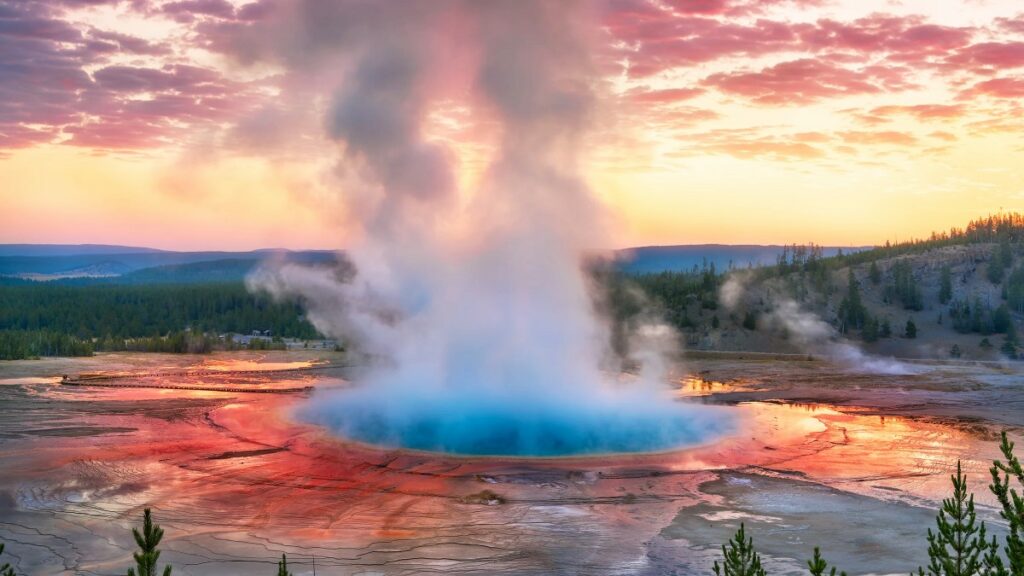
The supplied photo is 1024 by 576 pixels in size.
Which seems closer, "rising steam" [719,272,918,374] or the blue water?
the blue water

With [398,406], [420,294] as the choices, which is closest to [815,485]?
[398,406]

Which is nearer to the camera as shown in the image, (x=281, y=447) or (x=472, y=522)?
(x=472, y=522)

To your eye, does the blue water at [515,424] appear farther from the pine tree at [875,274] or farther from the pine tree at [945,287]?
the pine tree at [875,274]

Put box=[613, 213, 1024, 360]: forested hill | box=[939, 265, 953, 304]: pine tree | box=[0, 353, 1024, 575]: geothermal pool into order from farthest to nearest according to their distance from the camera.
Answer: box=[939, 265, 953, 304]: pine tree < box=[613, 213, 1024, 360]: forested hill < box=[0, 353, 1024, 575]: geothermal pool

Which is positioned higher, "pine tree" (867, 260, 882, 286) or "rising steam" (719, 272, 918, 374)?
"pine tree" (867, 260, 882, 286)

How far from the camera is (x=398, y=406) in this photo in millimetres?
22188

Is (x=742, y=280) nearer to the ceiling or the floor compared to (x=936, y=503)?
nearer to the ceiling

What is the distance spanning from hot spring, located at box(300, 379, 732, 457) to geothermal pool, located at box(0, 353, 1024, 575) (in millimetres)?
453

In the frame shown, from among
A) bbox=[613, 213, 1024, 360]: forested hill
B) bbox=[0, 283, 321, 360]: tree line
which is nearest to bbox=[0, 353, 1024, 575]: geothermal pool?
bbox=[0, 283, 321, 360]: tree line

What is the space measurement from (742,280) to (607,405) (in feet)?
115

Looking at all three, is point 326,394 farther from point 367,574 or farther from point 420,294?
point 367,574

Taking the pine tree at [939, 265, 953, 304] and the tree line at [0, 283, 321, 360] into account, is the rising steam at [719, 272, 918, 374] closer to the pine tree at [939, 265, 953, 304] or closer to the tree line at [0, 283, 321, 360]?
the pine tree at [939, 265, 953, 304]

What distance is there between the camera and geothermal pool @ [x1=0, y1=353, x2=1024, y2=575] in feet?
34.1

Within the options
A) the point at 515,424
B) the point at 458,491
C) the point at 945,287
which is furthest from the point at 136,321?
the point at 458,491
